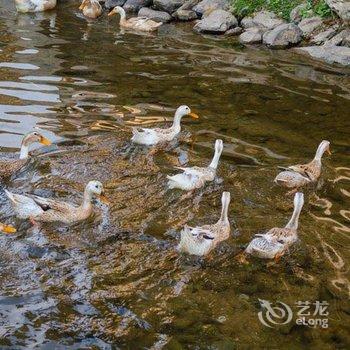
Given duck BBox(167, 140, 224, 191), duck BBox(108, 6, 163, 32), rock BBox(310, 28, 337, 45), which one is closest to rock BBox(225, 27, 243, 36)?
duck BBox(108, 6, 163, 32)

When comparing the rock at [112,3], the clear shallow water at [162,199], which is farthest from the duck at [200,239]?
the rock at [112,3]

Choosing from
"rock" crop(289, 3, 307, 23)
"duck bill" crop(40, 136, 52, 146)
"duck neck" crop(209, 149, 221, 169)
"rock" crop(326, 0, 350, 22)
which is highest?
"rock" crop(326, 0, 350, 22)

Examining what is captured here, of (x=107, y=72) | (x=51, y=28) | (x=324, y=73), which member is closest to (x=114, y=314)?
(x=107, y=72)

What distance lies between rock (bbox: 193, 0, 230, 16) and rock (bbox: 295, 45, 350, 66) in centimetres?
463

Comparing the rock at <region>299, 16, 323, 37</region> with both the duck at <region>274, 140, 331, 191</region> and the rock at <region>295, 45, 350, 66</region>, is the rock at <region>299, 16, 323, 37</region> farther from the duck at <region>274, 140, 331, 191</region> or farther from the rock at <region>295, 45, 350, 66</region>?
the duck at <region>274, 140, 331, 191</region>

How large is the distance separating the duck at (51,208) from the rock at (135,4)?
1651 cm

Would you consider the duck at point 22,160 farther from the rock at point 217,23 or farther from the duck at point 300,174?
the rock at point 217,23

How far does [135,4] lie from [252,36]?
6.31 meters

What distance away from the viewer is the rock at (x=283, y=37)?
60.6 ft

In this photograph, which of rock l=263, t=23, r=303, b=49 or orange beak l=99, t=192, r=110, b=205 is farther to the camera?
rock l=263, t=23, r=303, b=49

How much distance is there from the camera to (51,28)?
19688 millimetres

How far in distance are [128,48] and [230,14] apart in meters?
4.66

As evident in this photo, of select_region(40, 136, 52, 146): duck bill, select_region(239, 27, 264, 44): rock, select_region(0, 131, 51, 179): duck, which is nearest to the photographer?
select_region(0, 131, 51, 179): duck

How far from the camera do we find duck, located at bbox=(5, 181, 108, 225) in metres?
7.89
